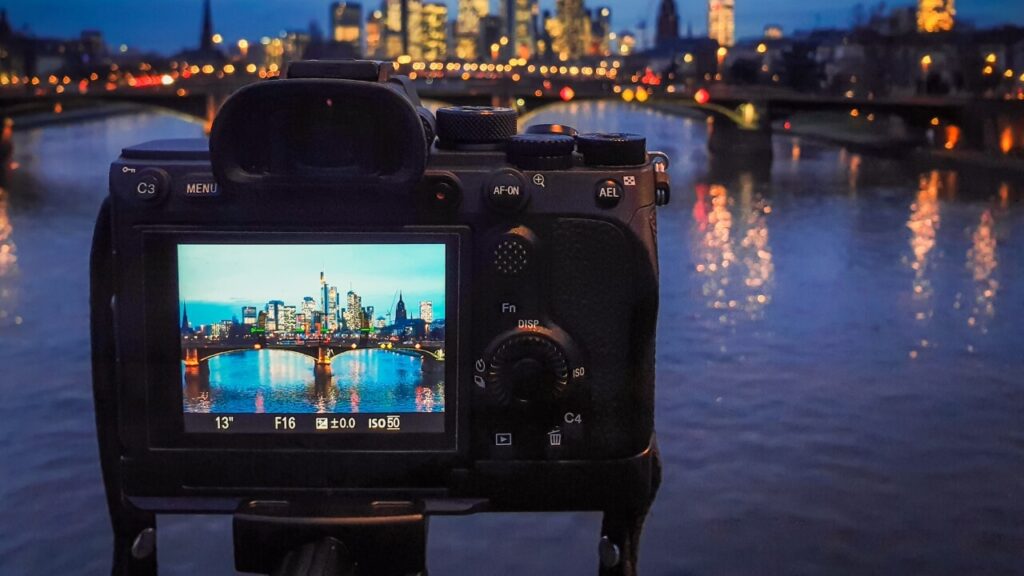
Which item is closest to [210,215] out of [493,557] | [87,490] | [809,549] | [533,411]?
[533,411]

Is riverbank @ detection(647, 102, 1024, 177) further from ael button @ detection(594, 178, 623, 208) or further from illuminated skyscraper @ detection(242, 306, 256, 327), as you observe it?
illuminated skyscraper @ detection(242, 306, 256, 327)

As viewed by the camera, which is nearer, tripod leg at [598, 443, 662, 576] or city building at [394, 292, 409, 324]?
city building at [394, 292, 409, 324]

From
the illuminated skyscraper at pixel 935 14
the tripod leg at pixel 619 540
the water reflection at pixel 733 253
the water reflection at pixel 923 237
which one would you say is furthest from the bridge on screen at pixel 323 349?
the illuminated skyscraper at pixel 935 14

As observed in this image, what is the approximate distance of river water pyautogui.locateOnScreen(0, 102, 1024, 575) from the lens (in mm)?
5973

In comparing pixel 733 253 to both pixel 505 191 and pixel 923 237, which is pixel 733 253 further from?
pixel 505 191

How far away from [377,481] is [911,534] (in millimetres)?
4089

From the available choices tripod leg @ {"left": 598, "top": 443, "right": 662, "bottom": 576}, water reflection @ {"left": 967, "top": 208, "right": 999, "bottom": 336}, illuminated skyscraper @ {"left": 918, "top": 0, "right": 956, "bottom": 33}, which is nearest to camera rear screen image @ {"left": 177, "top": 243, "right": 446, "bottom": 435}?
tripod leg @ {"left": 598, "top": 443, "right": 662, "bottom": 576}

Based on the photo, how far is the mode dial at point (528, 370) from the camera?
2.90 m

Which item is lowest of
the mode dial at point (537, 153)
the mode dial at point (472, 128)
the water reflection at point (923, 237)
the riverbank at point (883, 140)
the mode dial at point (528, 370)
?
the riverbank at point (883, 140)

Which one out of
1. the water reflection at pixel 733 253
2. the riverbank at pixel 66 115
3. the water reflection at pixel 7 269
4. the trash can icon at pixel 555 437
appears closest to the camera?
the trash can icon at pixel 555 437

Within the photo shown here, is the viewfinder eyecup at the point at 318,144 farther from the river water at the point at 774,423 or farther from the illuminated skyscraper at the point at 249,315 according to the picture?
the river water at the point at 774,423

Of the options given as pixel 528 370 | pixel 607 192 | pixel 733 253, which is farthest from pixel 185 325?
pixel 733 253

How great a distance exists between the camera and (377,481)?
299cm

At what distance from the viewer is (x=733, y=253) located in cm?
2527
